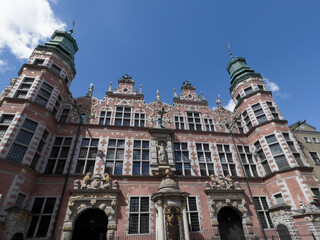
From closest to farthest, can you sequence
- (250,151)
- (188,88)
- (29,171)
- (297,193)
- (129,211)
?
(29,171), (129,211), (297,193), (250,151), (188,88)

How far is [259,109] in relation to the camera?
20.6 meters

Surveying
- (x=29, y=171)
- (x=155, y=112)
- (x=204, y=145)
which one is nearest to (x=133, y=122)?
(x=155, y=112)

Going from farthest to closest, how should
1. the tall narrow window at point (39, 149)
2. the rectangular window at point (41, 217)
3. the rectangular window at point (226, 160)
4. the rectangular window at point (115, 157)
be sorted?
the rectangular window at point (226, 160) < the rectangular window at point (115, 157) < the tall narrow window at point (39, 149) < the rectangular window at point (41, 217)

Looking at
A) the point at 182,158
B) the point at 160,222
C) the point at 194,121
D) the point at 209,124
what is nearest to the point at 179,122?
the point at 194,121

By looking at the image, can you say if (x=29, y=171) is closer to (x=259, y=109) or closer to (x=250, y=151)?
(x=250, y=151)

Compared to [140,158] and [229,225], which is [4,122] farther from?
[229,225]

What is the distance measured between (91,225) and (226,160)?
45.0ft

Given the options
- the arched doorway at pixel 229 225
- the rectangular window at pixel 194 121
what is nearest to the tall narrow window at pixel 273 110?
the rectangular window at pixel 194 121

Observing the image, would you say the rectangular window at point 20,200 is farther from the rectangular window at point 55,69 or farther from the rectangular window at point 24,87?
the rectangular window at point 55,69

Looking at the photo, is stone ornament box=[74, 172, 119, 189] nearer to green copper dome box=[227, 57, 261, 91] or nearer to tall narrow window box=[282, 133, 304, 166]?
tall narrow window box=[282, 133, 304, 166]

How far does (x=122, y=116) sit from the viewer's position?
19828 mm

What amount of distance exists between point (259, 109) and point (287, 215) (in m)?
10.9

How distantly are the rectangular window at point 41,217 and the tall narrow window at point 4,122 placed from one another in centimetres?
566

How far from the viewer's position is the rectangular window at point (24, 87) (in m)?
15.8
